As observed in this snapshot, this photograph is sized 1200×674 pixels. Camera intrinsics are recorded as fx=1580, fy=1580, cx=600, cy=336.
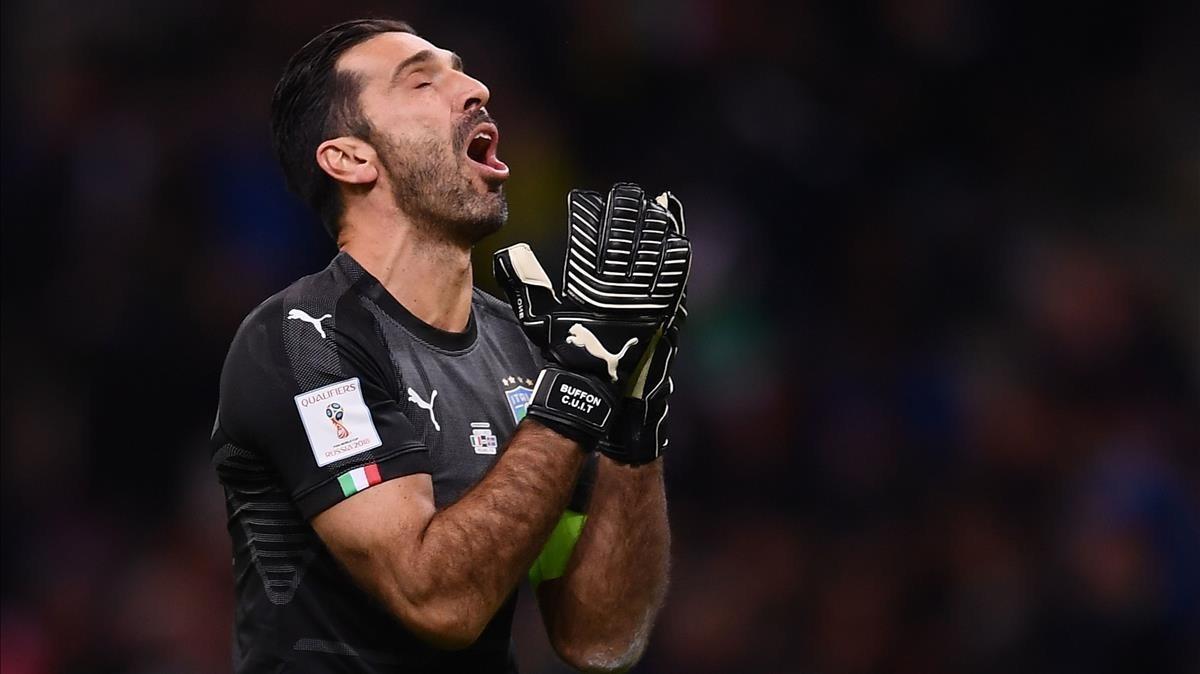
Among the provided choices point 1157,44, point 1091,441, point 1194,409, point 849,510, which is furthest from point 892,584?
point 1157,44

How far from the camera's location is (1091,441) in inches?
300

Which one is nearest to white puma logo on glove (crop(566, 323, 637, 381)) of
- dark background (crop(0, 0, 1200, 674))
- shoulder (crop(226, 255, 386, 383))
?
shoulder (crop(226, 255, 386, 383))

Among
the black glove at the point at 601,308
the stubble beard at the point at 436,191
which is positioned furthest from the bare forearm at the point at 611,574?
the stubble beard at the point at 436,191

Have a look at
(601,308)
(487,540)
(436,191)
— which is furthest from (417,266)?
(487,540)

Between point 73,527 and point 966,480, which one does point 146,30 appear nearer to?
point 73,527

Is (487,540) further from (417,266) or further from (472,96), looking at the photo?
(472,96)

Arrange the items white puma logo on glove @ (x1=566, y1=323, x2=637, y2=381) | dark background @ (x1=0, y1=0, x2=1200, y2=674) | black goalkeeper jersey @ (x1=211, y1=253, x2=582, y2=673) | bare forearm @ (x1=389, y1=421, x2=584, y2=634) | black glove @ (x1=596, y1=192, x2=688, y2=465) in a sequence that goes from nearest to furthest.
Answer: bare forearm @ (x1=389, y1=421, x2=584, y2=634) < black goalkeeper jersey @ (x1=211, y1=253, x2=582, y2=673) < white puma logo on glove @ (x1=566, y1=323, x2=637, y2=381) < black glove @ (x1=596, y1=192, x2=688, y2=465) < dark background @ (x1=0, y1=0, x2=1200, y2=674)

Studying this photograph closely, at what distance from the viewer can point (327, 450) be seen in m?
3.11

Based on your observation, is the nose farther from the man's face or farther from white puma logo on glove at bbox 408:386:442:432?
white puma logo on glove at bbox 408:386:442:432

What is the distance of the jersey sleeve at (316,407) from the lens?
3096 millimetres

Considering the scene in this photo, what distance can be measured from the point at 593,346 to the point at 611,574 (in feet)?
2.08

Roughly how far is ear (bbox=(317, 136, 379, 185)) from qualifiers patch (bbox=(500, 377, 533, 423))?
1.88ft

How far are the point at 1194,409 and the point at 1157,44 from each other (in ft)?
7.61

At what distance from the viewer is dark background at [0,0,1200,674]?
23.7 feet
